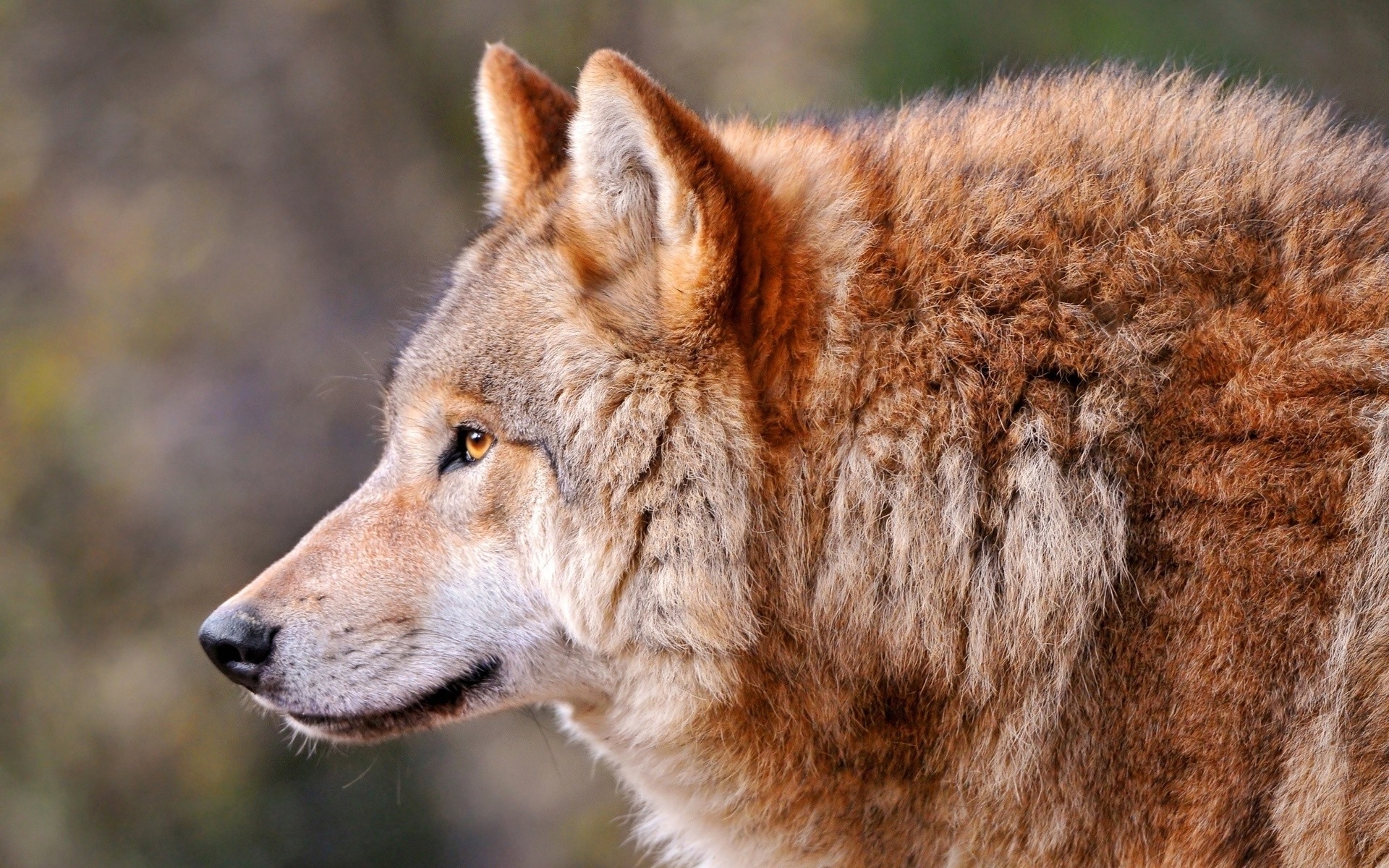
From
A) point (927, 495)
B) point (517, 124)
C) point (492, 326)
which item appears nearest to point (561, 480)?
point (492, 326)

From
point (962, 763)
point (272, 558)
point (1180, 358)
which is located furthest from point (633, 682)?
point (272, 558)

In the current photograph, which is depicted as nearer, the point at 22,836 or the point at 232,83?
the point at 22,836

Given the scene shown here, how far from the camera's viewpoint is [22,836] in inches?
284

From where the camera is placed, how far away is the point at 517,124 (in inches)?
141

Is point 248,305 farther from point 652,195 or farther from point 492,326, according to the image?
point 652,195

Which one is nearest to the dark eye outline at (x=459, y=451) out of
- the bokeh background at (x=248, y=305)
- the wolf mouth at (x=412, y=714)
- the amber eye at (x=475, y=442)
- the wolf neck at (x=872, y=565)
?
the amber eye at (x=475, y=442)

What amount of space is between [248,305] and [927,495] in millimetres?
6320

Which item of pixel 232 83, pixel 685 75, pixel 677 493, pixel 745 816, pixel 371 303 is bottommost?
pixel 745 816

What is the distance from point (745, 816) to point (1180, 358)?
4.70ft

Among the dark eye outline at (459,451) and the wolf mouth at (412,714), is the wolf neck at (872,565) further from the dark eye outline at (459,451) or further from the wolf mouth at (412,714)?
the dark eye outline at (459,451)

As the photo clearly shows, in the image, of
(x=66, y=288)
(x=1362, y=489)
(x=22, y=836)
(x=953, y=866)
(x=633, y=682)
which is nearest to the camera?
(x=1362, y=489)

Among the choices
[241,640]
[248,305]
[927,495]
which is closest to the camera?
[927,495]

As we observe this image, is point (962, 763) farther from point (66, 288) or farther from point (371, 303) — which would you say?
point (66, 288)

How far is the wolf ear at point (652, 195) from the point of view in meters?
2.63
